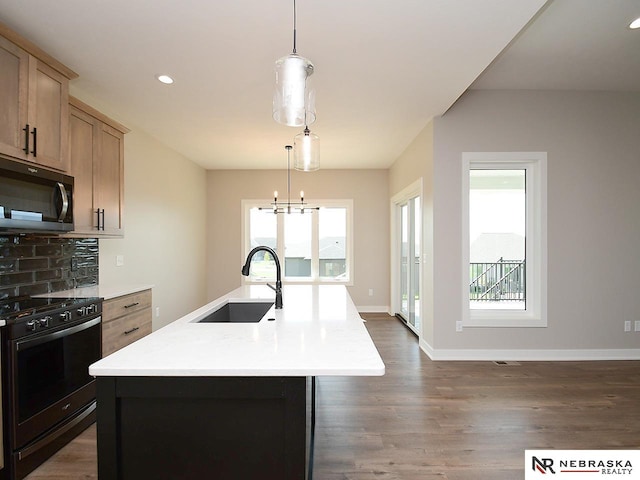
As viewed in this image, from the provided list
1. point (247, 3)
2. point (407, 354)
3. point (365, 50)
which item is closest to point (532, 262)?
point (407, 354)

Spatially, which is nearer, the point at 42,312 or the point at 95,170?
the point at 42,312

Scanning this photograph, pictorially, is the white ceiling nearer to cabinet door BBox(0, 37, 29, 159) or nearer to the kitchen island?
cabinet door BBox(0, 37, 29, 159)

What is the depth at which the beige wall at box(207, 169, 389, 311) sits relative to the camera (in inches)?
244

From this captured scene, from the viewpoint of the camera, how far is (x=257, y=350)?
1193mm

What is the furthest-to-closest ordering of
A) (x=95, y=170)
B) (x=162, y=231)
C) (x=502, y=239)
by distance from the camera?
(x=162, y=231)
(x=502, y=239)
(x=95, y=170)

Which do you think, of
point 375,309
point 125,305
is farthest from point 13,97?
point 375,309

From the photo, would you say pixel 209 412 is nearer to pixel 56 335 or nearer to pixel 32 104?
pixel 56 335

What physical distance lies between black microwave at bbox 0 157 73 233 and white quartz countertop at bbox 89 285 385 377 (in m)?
1.25

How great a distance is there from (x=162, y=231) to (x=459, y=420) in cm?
414

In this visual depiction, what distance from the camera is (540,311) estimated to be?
11.8 feet

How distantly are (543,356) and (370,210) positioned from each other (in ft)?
11.7

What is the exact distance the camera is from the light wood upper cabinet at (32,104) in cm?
193

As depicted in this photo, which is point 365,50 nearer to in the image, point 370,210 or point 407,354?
point 407,354

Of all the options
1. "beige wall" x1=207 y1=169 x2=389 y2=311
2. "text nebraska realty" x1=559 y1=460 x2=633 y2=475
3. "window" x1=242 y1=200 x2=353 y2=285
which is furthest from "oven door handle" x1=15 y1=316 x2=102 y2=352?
"window" x1=242 y1=200 x2=353 y2=285
